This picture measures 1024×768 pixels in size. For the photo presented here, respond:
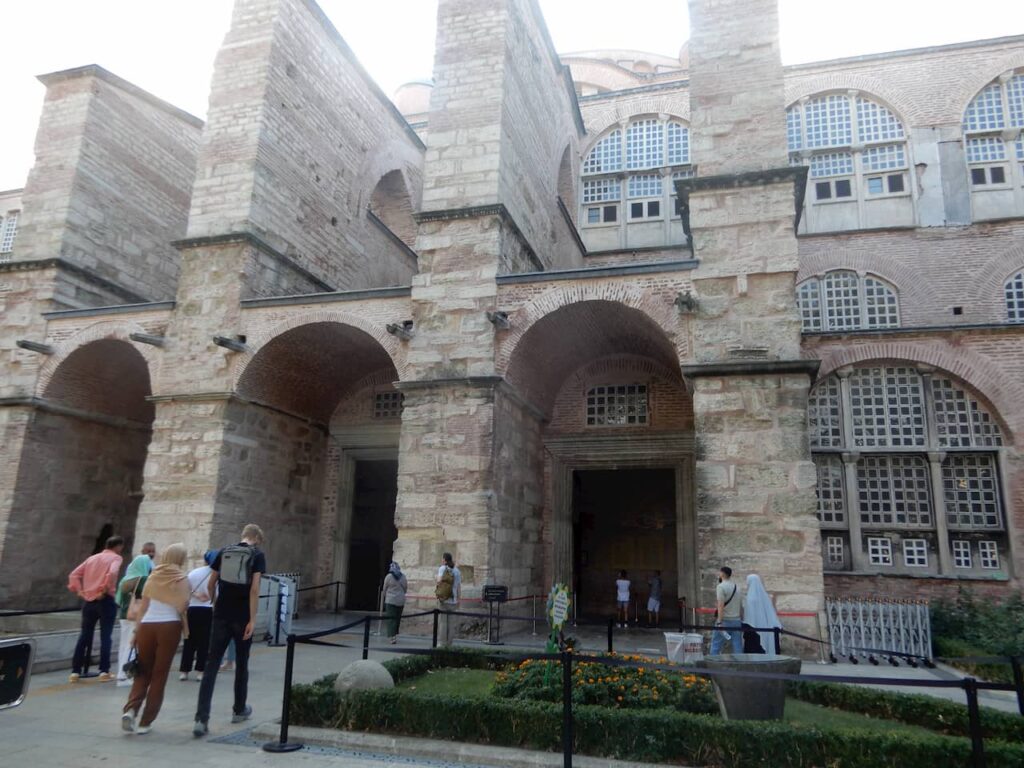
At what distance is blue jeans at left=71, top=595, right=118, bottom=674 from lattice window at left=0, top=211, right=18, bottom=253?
20663mm

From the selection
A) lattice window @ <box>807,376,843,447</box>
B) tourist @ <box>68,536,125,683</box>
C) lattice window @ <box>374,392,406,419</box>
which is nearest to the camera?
tourist @ <box>68,536,125,683</box>

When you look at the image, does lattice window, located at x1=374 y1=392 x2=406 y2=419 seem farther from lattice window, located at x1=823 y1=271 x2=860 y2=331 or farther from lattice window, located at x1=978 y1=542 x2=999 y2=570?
lattice window, located at x1=978 y1=542 x2=999 y2=570

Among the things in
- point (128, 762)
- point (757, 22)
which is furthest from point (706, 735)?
point (757, 22)

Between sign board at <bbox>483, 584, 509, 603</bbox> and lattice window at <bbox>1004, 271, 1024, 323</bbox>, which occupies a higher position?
lattice window at <bbox>1004, 271, 1024, 323</bbox>

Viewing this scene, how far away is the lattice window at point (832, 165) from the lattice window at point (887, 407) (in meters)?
5.94

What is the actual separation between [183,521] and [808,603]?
877 centimetres

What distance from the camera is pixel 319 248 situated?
13766 mm

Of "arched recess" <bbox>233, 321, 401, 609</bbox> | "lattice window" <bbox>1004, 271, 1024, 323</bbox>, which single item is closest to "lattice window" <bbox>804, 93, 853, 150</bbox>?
"lattice window" <bbox>1004, 271, 1024, 323</bbox>

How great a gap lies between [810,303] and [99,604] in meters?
14.4

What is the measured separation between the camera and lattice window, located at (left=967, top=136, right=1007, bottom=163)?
16.0 metres

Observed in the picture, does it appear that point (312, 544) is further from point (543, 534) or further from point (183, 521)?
point (543, 534)

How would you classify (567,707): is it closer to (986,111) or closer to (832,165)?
(832,165)

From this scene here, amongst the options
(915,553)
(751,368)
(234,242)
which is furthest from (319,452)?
(915,553)

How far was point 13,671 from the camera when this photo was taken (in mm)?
2756
